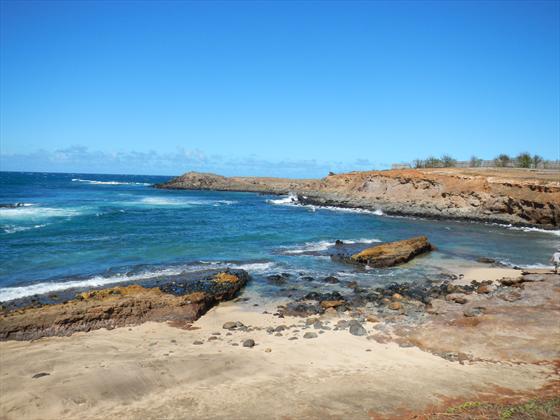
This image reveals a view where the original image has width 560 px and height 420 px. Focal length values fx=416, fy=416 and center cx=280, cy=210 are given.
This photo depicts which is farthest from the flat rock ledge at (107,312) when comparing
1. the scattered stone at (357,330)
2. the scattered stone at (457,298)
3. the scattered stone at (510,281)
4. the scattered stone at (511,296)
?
the scattered stone at (510,281)

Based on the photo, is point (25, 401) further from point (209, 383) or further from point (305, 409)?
point (305, 409)

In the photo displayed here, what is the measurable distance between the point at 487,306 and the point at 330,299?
5536mm

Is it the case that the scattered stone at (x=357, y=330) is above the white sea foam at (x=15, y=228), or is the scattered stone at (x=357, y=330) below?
below

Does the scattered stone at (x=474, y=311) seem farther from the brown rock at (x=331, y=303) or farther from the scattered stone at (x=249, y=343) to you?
the scattered stone at (x=249, y=343)

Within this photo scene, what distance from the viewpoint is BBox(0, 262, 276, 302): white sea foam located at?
53.3ft

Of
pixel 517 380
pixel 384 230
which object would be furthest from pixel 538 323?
pixel 384 230

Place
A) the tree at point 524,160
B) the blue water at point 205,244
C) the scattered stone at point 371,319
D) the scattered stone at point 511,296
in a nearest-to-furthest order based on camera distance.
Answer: the scattered stone at point 371,319, the scattered stone at point 511,296, the blue water at point 205,244, the tree at point 524,160

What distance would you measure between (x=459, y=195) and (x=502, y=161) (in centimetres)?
1960

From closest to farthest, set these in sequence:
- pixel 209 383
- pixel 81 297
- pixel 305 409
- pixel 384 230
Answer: pixel 305 409 < pixel 209 383 < pixel 81 297 < pixel 384 230

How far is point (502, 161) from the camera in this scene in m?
61.2

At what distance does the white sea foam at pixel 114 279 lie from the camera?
53.3 ft

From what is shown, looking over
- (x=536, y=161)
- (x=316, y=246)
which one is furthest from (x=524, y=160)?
(x=316, y=246)

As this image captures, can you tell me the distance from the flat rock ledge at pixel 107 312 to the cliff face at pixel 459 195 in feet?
116

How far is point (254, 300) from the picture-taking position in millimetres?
16375
